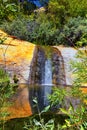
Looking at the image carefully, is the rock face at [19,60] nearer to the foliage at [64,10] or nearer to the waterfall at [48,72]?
the waterfall at [48,72]

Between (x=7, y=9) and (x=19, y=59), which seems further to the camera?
(x=19, y=59)

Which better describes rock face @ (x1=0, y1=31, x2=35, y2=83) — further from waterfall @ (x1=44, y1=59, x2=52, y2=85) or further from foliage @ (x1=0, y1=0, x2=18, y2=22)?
foliage @ (x1=0, y1=0, x2=18, y2=22)

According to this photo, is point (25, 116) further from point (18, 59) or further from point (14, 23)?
point (14, 23)

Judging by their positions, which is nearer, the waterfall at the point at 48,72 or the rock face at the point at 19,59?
the rock face at the point at 19,59

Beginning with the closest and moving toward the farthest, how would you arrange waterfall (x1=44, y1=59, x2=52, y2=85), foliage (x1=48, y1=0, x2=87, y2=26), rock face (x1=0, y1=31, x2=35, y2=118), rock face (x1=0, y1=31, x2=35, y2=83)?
1. rock face (x1=0, y1=31, x2=35, y2=118)
2. rock face (x1=0, y1=31, x2=35, y2=83)
3. waterfall (x1=44, y1=59, x2=52, y2=85)
4. foliage (x1=48, y1=0, x2=87, y2=26)

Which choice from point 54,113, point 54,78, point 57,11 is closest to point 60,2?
point 57,11

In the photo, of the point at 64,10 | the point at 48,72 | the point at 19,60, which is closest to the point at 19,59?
the point at 19,60

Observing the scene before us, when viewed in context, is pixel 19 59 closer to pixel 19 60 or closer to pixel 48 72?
pixel 19 60

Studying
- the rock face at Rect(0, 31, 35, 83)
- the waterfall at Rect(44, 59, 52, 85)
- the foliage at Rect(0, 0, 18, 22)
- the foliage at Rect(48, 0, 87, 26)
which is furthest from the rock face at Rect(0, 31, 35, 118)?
the foliage at Rect(0, 0, 18, 22)

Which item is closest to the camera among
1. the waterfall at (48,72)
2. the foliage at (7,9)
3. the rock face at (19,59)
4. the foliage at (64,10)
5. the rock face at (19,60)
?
the foliage at (7,9)

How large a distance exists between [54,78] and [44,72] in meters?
0.77

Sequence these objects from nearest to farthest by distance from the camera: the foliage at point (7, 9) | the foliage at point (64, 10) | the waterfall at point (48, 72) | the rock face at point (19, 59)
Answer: the foliage at point (7, 9) → the rock face at point (19, 59) → the waterfall at point (48, 72) → the foliage at point (64, 10)

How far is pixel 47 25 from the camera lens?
1049 inches

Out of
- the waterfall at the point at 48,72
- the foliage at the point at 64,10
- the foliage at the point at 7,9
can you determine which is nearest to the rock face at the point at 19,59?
the waterfall at the point at 48,72
